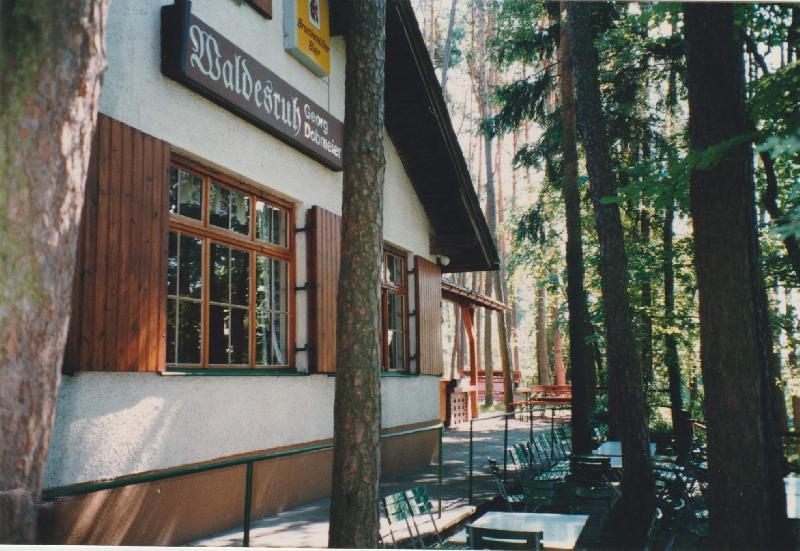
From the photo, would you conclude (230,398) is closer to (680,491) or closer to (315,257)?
(315,257)

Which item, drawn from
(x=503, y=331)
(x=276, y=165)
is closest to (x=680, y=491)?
(x=276, y=165)

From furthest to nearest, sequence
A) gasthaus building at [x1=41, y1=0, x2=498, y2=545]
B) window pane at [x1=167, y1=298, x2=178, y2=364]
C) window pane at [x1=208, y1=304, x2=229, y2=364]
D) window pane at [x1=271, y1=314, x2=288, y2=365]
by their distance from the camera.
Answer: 1. window pane at [x1=271, y1=314, x2=288, y2=365]
2. window pane at [x1=208, y1=304, x2=229, y2=364]
3. window pane at [x1=167, y1=298, x2=178, y2=364]
4. gasthaus building at [x1=41, y1=0, x2=498, y2=545]

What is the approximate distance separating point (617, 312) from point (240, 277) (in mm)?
4732

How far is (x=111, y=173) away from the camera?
490 centimetres

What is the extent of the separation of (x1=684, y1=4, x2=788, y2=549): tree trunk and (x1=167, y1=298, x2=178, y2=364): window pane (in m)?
4.35

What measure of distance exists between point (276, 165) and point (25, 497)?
5175 millimetres

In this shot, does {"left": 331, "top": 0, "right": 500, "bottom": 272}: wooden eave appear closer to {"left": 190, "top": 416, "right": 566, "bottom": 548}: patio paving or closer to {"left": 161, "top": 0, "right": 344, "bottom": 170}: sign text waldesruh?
{"left": 161, "top": 0, "right": 344, "bottom": 170}: sign text waldesruh

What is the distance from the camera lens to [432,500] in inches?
320

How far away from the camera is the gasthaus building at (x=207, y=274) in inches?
187

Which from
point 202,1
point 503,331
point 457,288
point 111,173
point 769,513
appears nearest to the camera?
point 111,173

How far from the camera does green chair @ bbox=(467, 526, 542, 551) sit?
440cm

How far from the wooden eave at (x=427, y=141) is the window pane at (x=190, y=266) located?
13.2 ft

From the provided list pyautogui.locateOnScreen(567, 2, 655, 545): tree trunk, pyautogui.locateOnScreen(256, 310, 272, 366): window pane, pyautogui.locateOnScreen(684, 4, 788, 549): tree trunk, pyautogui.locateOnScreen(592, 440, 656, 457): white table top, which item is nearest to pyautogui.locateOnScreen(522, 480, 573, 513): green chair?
pyautogui.locateOnScreen(567, 2, 655, 545): tree trunk

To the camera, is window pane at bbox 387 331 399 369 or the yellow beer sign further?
window pane at bbox 387 331 399 369
